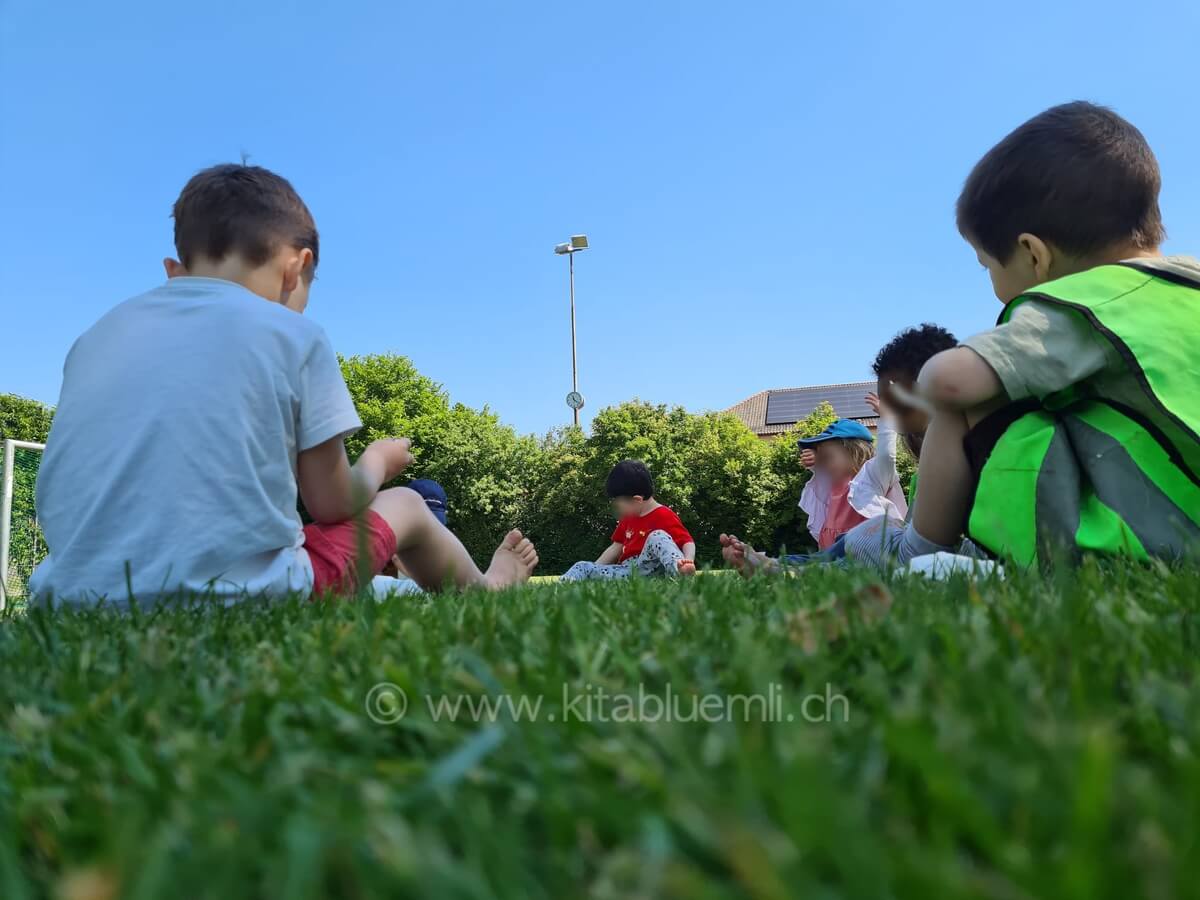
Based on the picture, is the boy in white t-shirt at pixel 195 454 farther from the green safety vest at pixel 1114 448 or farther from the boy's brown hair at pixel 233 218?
the green safety vest at pixel 1114 448

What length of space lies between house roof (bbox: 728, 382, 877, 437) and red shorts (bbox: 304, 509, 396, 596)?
3820cm

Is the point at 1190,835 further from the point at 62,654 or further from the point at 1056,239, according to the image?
the point at 1056,239

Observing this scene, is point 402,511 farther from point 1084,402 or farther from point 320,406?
point 1084,402

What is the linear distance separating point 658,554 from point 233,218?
736cm

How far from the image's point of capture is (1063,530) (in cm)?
234

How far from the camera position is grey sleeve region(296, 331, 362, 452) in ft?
8.84

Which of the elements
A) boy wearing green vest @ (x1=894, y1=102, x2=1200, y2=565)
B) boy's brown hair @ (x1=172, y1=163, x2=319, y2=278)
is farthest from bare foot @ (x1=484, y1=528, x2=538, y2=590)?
boy wearing green vest @ (x1=894, y1=102, x2=1200, y2=565)

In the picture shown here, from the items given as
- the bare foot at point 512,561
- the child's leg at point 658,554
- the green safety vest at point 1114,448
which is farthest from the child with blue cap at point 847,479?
the green safety vest at point 1114,448

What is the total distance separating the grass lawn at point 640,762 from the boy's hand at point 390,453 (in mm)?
1733

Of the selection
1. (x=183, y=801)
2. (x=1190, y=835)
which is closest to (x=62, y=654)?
(x=183, y=801)

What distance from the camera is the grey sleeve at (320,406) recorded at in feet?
8.84

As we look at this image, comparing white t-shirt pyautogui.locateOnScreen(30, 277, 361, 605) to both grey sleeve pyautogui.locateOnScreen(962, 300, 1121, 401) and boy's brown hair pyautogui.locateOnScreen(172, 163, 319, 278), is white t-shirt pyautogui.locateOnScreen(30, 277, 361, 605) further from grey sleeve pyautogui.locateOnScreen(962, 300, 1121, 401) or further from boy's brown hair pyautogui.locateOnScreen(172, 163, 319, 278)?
grey sleeve pyautogui.locateOnScreen(962, 300, 1121, 401)

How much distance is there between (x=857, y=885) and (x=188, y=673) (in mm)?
1100

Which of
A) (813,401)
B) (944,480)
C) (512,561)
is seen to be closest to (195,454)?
(512,561)
